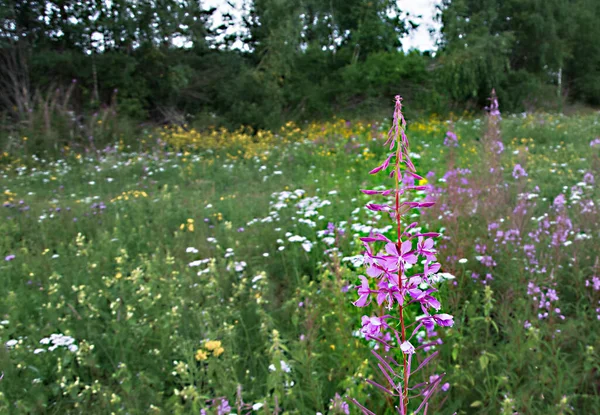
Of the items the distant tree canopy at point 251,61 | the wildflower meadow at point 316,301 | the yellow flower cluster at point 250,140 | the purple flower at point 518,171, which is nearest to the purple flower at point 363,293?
the wildflower meadow at point 316,301

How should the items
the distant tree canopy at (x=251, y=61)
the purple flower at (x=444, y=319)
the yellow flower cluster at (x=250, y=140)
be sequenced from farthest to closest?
the distant tree canopy at (x=251, y=61)
the yellow flower cluster at (x=250, y=140)
the purple flower at (x=444, y=319)

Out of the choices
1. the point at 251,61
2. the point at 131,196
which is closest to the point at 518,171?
the point at 131,196

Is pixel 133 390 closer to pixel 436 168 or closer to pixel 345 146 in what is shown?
A: pixel 436 168

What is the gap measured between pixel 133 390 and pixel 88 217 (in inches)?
131

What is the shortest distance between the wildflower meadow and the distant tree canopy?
7672 mm

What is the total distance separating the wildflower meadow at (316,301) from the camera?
1.91 meters

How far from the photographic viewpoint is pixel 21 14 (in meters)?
12.0

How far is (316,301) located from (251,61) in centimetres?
1440

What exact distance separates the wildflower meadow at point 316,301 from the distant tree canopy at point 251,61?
7.67 metres

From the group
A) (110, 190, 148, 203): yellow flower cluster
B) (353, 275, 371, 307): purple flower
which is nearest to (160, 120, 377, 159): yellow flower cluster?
(110, 190, 148, 203): yellow flower cluster

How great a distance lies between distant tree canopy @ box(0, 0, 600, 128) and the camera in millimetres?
12328

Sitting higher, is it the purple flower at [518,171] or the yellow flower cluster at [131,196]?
the purple flower at [518,171]

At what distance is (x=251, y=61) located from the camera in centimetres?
1596

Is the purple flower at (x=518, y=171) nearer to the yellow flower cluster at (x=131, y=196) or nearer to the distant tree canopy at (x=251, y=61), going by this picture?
the yellow flower cluster at (x=131, y=196)
